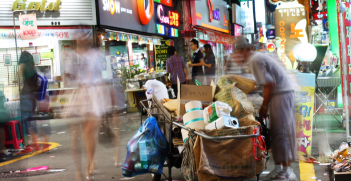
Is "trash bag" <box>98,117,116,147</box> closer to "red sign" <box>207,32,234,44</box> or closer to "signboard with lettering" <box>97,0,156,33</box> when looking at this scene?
"signboard with lettering" <box>97,0,156,33</box>

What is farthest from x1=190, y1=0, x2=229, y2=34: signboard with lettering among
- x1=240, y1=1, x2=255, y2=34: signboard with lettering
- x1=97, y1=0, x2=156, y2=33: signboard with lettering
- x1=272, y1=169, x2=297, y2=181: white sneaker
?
x1=272, y1=169, x2=297, y2=181: white sneaker

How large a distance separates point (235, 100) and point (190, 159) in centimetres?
84

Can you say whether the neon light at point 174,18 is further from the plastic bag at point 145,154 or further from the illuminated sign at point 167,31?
the plastic bag at point 145,154

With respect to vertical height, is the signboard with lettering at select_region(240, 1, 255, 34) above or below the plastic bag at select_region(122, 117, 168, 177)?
above

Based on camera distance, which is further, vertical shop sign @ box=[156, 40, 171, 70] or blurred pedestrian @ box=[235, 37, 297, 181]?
vertical shop sign @ box=[156, 40, 171, 70]

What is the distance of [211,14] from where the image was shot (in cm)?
2103

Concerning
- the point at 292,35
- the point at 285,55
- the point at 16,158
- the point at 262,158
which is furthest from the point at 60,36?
the point at 285,55

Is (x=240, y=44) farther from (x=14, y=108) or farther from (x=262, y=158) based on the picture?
(x=14, y=108)

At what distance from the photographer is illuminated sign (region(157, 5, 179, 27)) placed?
1480 cm

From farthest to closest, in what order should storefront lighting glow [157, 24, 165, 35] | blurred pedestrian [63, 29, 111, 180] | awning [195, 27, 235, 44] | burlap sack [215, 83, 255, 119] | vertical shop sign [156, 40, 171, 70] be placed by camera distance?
awning [195, 27, 235, 44] → vertical shop sign [156, 40, 171, 70] → storefront lighting glow [157, 24, 165, 35] → blurred pedestrian [63, 29, 111, 180] → burlap sack [215, 83, 255, 119]

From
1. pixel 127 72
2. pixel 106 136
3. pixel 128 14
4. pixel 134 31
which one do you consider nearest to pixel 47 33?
pixel 128 14

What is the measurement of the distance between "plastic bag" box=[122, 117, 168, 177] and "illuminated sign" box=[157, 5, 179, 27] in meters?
11.5

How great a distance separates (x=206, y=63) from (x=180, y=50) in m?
7.46

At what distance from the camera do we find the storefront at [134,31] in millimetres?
11289
